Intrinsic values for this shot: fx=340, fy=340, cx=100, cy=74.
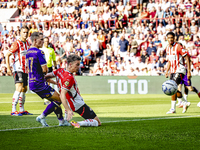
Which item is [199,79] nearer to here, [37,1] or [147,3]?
[147,3]

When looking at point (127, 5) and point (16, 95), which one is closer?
point (16, 95)

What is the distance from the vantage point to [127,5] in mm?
22891

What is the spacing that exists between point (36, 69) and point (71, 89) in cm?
94

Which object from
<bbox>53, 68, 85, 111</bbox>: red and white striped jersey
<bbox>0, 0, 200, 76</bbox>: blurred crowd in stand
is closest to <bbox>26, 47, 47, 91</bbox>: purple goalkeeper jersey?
<bbox>53, 68, 85, 111</bbox>: red and white striped jersey

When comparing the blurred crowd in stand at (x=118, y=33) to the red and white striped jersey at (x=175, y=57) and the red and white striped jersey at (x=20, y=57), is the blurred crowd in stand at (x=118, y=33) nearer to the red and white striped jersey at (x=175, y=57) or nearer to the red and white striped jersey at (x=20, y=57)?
the red and white striped jersey at (x=175, y=57)

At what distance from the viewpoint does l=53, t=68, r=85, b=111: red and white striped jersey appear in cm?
600

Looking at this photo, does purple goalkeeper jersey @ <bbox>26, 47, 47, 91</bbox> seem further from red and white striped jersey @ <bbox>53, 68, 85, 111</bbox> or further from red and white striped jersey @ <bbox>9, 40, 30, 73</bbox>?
red and white striped jersey @ <bbox>9, 40, 30, 73</bbox>

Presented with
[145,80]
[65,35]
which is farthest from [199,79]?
[65,35]

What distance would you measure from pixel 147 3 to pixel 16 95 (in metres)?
16.3

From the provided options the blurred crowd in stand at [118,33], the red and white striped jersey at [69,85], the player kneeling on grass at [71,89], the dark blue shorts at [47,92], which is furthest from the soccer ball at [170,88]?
the blurred crowd in stand at [118,33]

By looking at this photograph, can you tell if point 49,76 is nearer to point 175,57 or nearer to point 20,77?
point 20,77

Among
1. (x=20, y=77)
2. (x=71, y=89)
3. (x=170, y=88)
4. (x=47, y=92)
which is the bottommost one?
(x=170, y=88)

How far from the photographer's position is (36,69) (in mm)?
6750

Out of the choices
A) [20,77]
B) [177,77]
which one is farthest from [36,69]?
[177,77]
